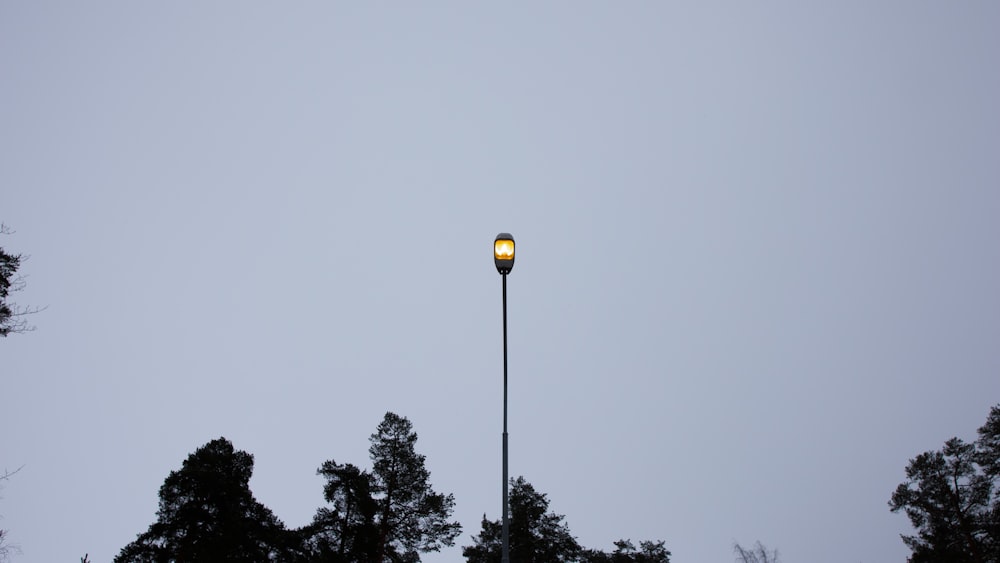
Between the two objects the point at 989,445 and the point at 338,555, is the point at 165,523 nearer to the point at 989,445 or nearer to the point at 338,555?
the point at 338,555

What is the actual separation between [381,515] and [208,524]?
9.74 m

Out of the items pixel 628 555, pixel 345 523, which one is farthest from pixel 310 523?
pixel 628 555

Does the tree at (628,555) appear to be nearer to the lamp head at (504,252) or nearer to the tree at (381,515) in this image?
the tree at (381,515)

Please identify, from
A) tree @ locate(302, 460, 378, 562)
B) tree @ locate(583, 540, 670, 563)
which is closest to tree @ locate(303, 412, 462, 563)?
tree @ locate(302, 460, 378, 562)

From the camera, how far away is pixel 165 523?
1372 inches

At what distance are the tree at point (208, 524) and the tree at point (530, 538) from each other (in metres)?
13.4

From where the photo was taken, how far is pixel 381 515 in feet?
114

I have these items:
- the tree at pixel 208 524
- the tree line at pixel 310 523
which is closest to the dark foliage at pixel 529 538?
the tree line at pixel 310 523

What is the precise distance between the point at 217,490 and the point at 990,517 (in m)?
46.5

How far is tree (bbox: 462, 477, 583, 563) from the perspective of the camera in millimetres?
40406

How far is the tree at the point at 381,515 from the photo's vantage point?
34.0m

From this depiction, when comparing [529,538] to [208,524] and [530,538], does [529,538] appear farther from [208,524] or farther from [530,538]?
[208,524]

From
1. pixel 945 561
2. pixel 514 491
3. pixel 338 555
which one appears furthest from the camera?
pixel 514 491

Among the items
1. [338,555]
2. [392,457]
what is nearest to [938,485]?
[392,457]
